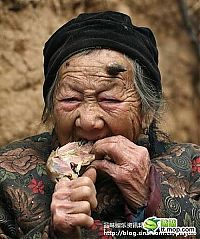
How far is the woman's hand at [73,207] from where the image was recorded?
3.01 m

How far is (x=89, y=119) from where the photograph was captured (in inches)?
133

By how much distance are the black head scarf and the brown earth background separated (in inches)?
47.2

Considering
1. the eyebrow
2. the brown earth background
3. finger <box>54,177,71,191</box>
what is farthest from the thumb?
the brown earth background

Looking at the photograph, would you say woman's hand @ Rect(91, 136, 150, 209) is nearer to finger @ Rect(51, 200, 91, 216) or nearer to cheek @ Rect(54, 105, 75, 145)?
cheek @ Rect(54, 105, 75, 145)

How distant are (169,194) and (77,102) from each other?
50 cm

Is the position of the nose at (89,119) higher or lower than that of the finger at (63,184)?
higher

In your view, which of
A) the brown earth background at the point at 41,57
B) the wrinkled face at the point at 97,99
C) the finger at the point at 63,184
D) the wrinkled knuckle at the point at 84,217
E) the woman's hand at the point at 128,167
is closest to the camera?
the wrinkled knuckle at the point at 84,217

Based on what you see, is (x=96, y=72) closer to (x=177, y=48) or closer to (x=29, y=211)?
(x=29, y=211)

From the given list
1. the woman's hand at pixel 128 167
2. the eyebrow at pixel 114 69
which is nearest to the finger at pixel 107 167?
the woman's hand at pixel 128 167

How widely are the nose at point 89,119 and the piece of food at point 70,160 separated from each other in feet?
0.26

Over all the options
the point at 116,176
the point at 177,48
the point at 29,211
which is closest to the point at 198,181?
the point at 116,176

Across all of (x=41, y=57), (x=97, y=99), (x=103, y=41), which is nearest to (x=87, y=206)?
(x=97, y=99)

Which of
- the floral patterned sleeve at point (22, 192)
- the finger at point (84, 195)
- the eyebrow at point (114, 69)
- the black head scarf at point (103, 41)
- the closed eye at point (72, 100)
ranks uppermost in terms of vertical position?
the black head scarf at point (103, 41)

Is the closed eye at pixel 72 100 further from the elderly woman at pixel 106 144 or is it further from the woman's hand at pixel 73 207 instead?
the woman's hand at pixel 73 207
